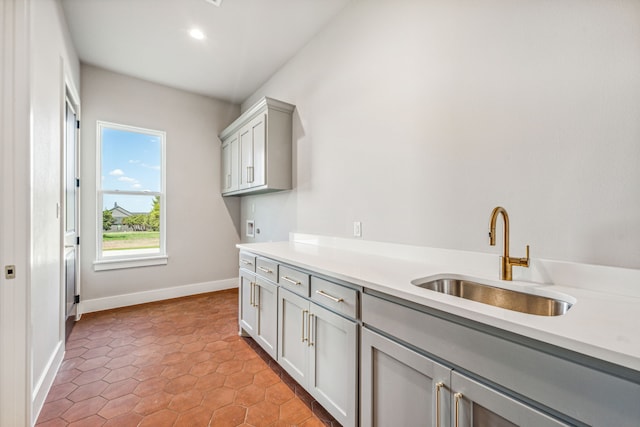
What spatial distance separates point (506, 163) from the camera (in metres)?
1.40

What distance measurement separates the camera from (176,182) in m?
3.89

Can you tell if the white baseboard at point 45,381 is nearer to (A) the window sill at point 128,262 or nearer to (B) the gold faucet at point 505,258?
(A) the window sill at point 128,262

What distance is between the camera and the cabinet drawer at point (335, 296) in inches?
54.4

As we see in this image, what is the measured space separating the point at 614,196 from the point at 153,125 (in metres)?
4.42

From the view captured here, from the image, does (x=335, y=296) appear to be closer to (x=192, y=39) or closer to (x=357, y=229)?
(x=357, y=229)

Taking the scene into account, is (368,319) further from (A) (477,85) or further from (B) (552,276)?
(A) (477,85)

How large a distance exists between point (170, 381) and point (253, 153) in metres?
2.23

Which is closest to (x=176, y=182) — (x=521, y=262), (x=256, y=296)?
(x=256, y=296)

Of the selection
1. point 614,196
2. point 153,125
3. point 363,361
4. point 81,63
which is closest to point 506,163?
point 614,196

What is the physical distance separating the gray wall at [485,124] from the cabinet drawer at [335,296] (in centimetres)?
66

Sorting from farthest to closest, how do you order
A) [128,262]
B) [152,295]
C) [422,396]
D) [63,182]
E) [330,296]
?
[152,295] → [128,262] → [63,182] → [330,296] → [422,396]

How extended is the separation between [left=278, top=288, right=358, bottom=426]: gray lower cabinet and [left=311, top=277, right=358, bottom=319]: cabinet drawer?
0.04 m

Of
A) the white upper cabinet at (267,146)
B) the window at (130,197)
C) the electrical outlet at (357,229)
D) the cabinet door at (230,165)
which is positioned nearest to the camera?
the electrical outlet at (357,229)

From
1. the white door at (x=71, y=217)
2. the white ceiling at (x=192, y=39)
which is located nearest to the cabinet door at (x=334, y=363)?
the white ceiling at (x=192, y=39)
